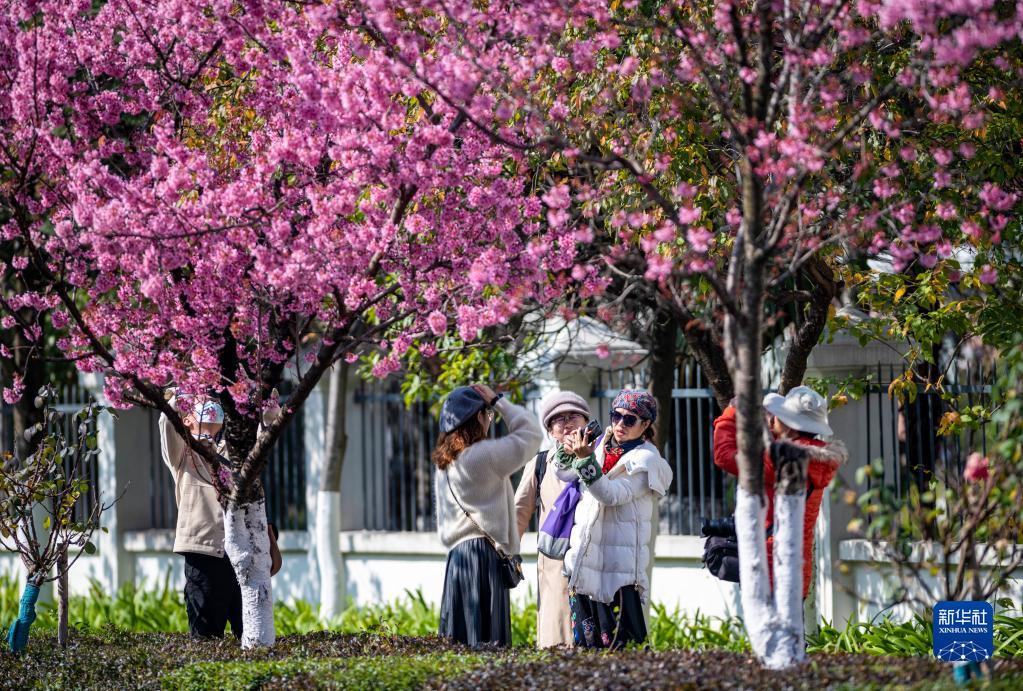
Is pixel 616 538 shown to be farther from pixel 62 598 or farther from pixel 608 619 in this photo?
pixel 62 598

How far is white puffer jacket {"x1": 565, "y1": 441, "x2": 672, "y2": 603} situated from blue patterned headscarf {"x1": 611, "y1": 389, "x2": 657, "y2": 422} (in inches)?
7.1

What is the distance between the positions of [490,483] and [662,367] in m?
2.90

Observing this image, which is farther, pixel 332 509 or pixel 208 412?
pixel 332 509

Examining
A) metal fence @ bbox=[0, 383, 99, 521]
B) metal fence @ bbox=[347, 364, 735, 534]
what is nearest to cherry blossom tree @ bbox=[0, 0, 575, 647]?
metal fence @ bbox=[347, 364, 735, 534]

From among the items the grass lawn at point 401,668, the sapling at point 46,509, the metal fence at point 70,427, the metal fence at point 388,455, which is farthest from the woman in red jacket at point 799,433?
the metal fence at point 70,427

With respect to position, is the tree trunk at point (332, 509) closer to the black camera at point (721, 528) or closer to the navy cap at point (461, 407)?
the navy cap at point (461, 407)

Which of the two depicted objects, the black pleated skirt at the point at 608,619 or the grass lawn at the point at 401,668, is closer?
Answer: the grass lawn at the point at 401,668

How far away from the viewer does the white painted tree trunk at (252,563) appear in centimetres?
725

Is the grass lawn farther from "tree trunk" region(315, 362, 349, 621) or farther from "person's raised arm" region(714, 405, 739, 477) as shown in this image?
"tree trunk" region(315, 362, 349, 621)

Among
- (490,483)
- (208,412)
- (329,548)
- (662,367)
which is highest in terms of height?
(662,367)

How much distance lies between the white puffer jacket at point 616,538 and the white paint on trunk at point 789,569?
144 cm

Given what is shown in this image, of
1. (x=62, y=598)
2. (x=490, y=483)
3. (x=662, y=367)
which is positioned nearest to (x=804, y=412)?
(x=490, y=483)

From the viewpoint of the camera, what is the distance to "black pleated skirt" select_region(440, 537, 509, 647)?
7328 millimetres

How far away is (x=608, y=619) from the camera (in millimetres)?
6945
